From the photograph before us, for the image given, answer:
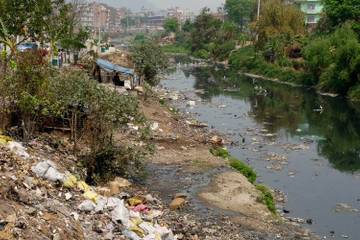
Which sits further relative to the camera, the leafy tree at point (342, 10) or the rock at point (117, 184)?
the leafy tree at point (342, 10)

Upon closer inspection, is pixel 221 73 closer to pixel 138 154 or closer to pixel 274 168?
pixel 274 168

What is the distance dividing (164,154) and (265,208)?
5.01 metres

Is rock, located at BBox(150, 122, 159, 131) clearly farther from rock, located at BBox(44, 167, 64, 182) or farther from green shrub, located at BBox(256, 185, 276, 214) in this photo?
rock, located at BBox(44, 167, 64, 182)

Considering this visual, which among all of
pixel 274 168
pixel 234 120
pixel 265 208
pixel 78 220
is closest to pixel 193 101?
pixel 234 120

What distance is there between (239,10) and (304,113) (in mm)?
→ 81759

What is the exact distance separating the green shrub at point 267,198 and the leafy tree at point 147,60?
1879cm

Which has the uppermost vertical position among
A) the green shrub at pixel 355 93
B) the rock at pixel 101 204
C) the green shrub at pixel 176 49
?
the rock at pixel 101 204

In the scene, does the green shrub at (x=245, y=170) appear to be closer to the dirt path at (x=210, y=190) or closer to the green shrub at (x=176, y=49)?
the dirt path at (x=210, y=190)

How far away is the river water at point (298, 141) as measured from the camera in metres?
16.1

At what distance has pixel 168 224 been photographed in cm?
1198

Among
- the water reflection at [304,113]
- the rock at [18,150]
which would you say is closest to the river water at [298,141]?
the water reflection at [304,113]

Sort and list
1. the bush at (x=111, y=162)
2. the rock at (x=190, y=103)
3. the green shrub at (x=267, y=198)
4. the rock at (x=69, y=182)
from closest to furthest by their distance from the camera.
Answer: the rock at (x=69, y=182), the bush at (x=111, y=162), the green shrub at (x=267, y=198), the rock at (x=190, y=103)

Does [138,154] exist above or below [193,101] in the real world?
above

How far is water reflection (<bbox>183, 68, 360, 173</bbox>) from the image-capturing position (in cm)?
2416
